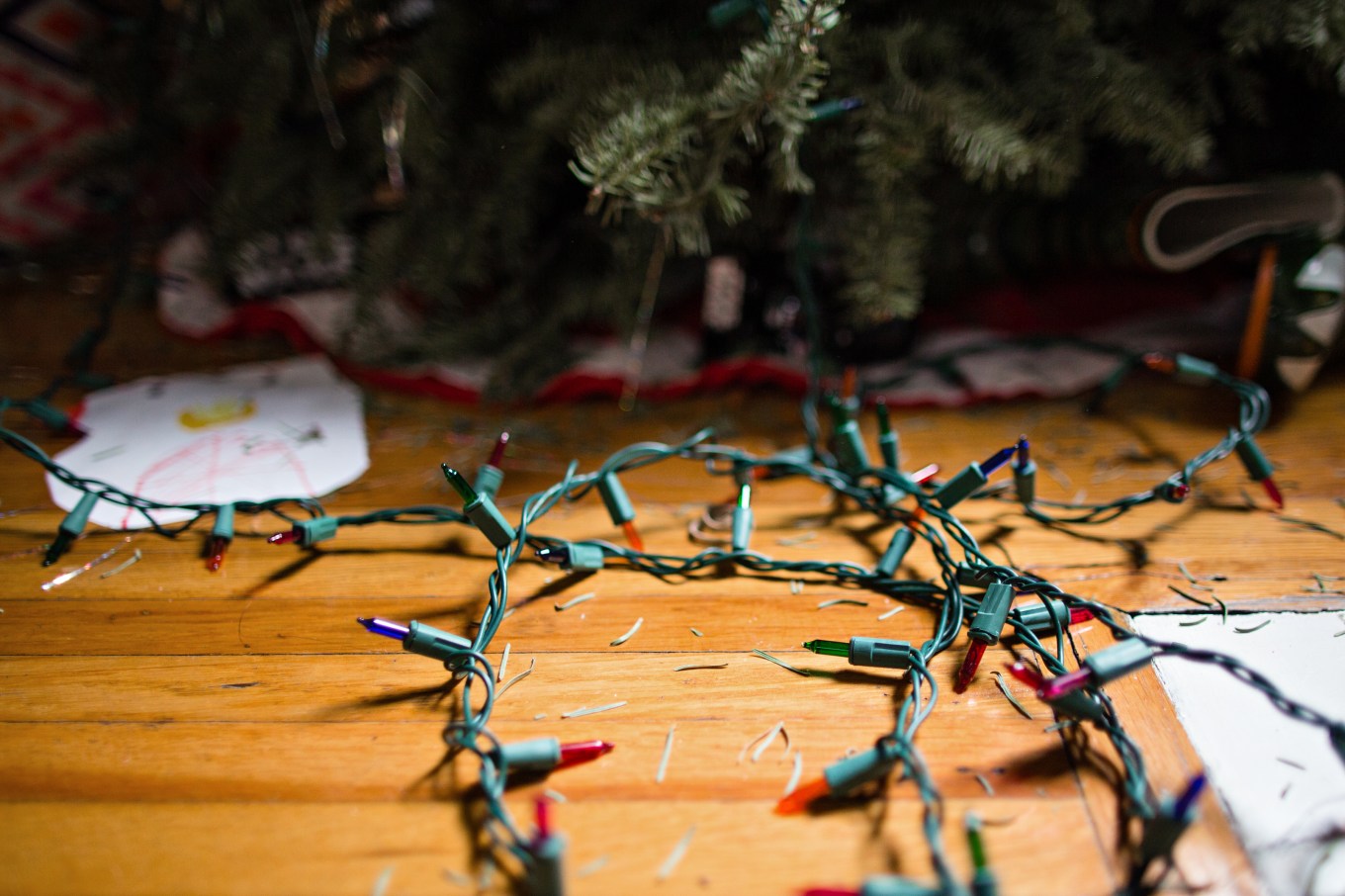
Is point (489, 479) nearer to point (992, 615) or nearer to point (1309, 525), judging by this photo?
point (992, 615)

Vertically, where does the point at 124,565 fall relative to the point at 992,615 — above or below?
above

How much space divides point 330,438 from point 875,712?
0.64m

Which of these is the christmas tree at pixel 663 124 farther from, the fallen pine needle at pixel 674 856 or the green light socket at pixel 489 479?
the fallen pine needle at pixel 674 856

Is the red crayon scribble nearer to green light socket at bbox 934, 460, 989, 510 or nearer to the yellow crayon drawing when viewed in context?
the yellow crayon drawing

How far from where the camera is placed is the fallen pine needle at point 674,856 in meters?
0.45

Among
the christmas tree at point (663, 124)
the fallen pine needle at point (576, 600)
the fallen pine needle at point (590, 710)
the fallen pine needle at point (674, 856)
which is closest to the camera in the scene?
the fallen pine needle at point (674, 856)

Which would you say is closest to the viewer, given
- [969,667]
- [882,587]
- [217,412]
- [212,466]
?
[969,667]

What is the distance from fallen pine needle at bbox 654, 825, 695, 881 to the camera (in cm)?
45

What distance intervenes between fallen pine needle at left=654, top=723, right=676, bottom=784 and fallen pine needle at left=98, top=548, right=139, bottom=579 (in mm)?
489

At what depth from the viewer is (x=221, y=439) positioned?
879 millimetres

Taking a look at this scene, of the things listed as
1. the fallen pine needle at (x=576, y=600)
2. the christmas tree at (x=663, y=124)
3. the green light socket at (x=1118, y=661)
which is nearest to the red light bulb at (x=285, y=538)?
the fallen pine needle at (x=576, y=600)

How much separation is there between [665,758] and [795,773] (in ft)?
0.26

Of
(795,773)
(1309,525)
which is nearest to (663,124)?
(795,773)

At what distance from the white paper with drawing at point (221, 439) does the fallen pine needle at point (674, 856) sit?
1.68ft
